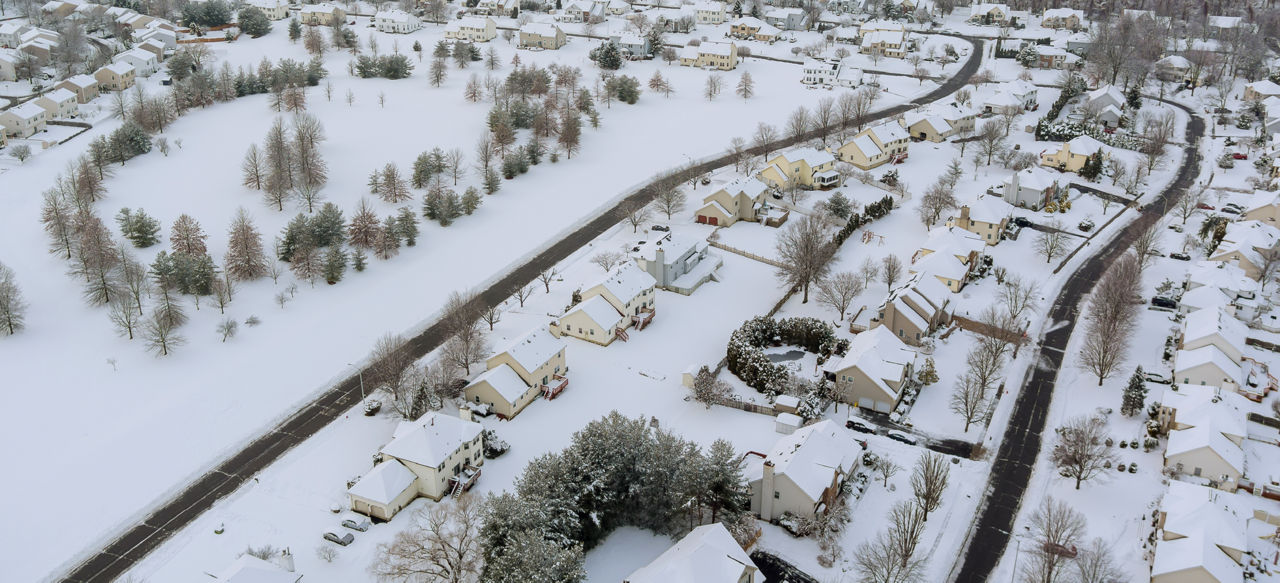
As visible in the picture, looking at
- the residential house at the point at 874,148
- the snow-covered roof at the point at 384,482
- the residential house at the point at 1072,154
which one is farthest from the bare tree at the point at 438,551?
the residential house at the point at 1072,154

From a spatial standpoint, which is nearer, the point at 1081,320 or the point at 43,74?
the point at 1081,320

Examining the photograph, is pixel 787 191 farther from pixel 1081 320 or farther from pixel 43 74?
pixel 43 74

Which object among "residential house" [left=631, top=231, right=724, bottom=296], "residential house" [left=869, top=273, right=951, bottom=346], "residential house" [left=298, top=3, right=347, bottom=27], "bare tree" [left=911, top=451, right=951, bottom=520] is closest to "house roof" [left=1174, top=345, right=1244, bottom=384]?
"residential house" [left=869, top=273, right=951, bottom=346]

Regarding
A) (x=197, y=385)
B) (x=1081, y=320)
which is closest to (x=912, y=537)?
(x=1081, y=320)

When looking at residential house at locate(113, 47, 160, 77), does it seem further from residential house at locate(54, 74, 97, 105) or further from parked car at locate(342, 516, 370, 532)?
parked car at locate(342, 516, 370, 532)

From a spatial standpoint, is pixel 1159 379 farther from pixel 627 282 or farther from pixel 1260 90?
pixel 1260 90

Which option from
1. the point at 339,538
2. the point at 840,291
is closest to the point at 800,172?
the point at 840,291
